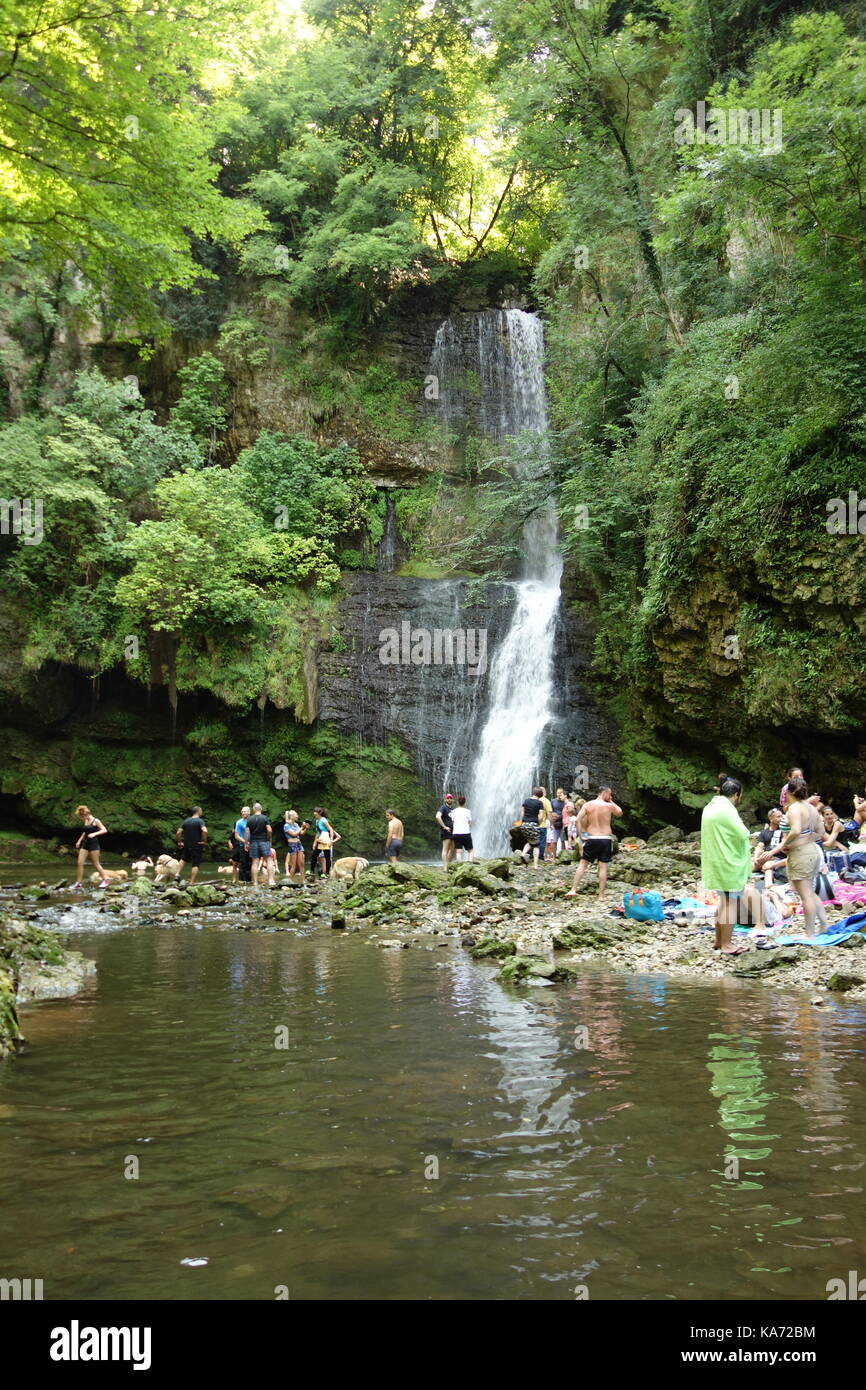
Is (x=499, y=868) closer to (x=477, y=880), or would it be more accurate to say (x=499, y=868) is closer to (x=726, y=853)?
(x=477, y=880)

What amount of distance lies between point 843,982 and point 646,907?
3.69 m

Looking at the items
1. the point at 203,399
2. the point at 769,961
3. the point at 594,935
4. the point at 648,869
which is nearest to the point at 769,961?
the point at 769,961

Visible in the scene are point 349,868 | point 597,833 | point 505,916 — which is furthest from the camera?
point 349,868

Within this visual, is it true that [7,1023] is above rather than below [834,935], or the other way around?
above

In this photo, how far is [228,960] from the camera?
8.73 m

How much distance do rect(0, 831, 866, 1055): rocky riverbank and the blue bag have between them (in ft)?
0.59

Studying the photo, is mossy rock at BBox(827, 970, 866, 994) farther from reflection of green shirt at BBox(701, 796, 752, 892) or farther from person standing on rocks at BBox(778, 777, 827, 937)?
person standing on rocks at BBox(778, 777, 827, 937)

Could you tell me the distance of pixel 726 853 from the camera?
8.02 metres

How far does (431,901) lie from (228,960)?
4.42m

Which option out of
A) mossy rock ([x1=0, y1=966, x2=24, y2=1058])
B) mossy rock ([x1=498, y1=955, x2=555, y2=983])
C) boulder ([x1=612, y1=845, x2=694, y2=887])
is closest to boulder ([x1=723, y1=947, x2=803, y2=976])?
mossy rock ([x1=498, y1=955, x2=555, y2=983])

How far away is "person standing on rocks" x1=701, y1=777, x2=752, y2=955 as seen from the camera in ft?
26.2

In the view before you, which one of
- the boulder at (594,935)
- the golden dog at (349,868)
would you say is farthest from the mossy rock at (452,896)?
the golden dog at (349,868)

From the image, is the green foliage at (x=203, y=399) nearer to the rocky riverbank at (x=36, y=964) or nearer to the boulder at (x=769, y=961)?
the rocky riverbank at (x=36, y=964)
